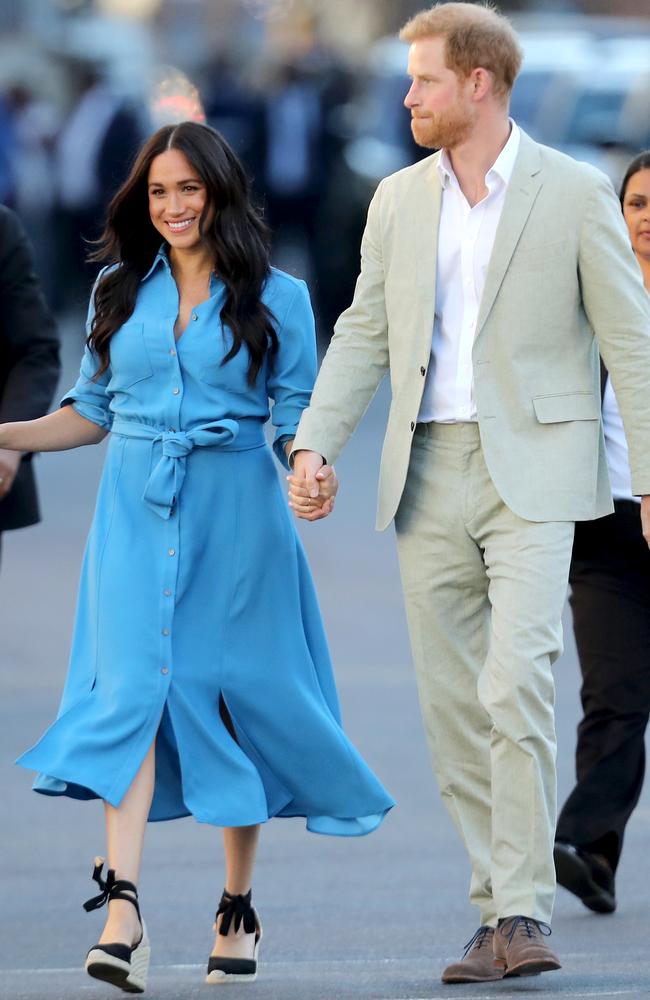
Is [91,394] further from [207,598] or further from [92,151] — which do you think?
[92,151]

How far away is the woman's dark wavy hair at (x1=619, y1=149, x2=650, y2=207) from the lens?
609 centimetres

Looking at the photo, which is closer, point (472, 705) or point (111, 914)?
point (111, 914)

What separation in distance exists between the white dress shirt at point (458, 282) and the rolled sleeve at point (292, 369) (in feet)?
1.12

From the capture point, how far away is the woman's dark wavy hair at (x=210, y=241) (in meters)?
5.48

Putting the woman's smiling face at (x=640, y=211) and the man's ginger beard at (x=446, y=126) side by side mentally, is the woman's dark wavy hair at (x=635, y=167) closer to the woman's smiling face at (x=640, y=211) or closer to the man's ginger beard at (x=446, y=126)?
the woman's smiling face at (x=640, y=211)

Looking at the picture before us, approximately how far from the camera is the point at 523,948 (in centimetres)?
500

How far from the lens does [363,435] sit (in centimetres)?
1616

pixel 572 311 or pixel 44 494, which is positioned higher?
pixel 572 311

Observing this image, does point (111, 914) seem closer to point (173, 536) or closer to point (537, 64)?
point (173, 536)

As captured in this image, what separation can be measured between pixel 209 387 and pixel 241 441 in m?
0.15

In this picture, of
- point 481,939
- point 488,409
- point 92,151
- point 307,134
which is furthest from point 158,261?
point 307,134

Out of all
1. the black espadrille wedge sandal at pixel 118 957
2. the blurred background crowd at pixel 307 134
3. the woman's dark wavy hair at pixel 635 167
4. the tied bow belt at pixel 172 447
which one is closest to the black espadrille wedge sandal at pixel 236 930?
the black espadrille wedge sandal at pixel 118 957

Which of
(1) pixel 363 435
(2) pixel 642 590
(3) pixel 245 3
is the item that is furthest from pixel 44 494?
(3) pixel 245 3

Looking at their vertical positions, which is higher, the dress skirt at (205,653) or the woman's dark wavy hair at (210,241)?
the woman's dark wavy hair at (210,241)
